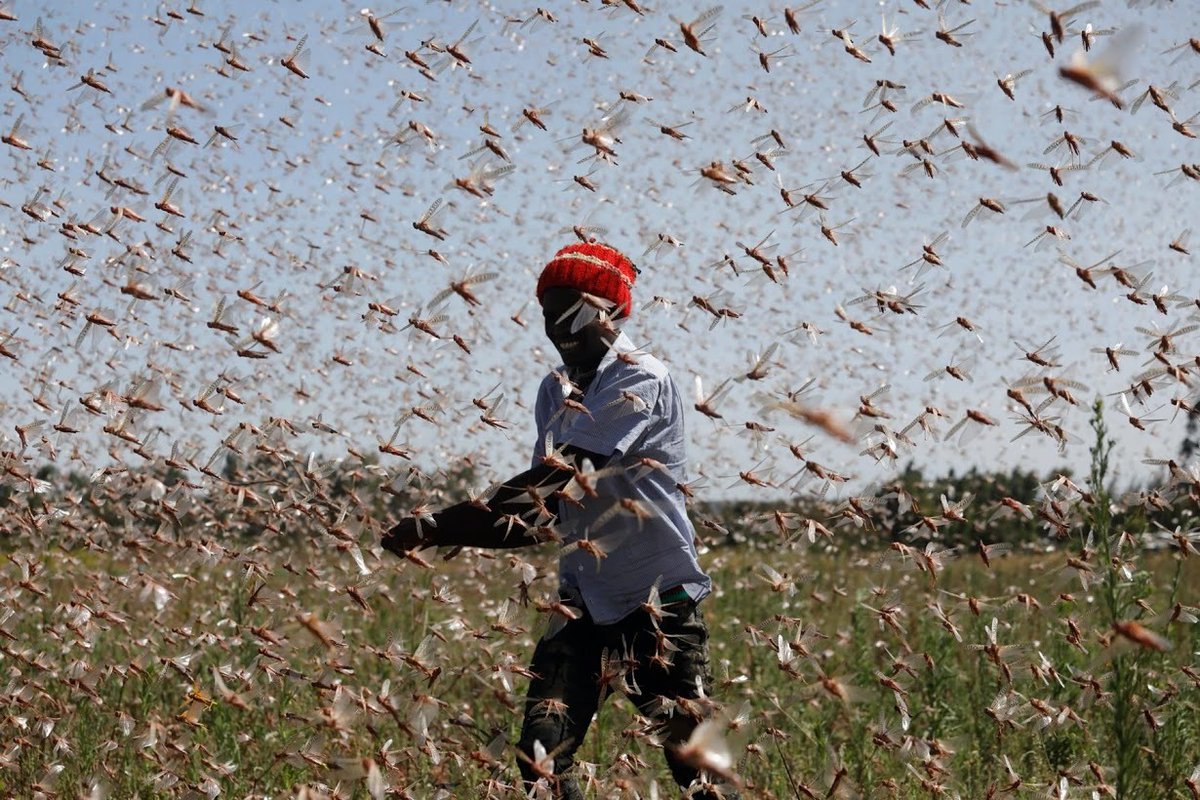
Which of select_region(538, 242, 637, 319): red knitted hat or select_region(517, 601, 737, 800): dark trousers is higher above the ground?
select_region(538, 242, 637, 319): red knitted hat

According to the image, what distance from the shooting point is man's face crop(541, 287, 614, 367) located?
3387mm

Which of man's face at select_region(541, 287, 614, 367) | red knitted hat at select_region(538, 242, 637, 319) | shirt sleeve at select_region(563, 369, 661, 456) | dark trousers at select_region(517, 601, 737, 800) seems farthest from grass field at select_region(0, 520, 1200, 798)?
red knitted hat at select_region(538, 242, 637, 319)

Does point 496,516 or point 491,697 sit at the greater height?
point 496,516

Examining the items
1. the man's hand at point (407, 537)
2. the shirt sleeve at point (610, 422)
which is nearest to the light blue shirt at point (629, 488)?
the shirt sleeve at point (610, 422)

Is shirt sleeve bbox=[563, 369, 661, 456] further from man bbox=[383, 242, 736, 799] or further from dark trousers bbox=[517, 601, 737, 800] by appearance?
dark trousers bbox=[517, 601, 737, 800]

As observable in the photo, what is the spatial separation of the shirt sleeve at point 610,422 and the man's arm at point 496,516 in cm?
4

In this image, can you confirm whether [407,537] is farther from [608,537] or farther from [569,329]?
[569,329]

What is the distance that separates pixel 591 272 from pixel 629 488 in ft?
2.10

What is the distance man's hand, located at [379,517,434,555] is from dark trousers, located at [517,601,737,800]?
0.59 m

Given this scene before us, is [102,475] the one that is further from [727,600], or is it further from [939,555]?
[727,600]

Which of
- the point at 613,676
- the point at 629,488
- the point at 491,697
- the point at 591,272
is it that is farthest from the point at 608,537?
the point at 491,697

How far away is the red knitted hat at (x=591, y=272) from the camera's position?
11.2ft

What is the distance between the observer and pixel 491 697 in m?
5.91

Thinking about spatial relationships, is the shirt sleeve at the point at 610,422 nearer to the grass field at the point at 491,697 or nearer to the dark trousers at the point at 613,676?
the grass field at the point at 491,697
